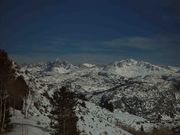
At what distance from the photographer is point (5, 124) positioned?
134 ft

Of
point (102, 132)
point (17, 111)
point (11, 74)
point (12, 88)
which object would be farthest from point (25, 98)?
point (102, 132)

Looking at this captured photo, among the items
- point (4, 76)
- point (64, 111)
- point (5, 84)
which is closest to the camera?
point (4, 76)

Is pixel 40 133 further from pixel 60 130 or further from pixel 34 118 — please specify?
pixel 34 118

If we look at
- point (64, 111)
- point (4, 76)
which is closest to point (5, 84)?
point (4, 76)

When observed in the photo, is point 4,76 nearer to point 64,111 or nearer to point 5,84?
point 5,84

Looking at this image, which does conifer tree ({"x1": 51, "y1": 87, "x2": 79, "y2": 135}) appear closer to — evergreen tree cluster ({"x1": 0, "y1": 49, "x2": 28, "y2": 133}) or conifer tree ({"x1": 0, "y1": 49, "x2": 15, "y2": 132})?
evergreen tree cluster ({"x1": 0, "y1": 49, "x2": 28, "y2": 133})

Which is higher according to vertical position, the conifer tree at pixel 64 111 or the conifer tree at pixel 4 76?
the conifer tree at pixel 4 76

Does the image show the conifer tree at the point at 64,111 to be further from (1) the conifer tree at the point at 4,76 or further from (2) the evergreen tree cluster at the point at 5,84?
(1) the conifer tree at the point at 4,76

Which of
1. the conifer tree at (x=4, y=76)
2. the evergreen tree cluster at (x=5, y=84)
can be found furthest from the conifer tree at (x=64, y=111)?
the conifer tree at (x=4, y=76)

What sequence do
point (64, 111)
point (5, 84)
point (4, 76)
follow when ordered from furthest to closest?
point (64, 111)
point (5, 84)
point (4, 76)

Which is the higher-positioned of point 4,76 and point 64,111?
point 4,76

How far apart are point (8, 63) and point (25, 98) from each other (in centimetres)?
1428

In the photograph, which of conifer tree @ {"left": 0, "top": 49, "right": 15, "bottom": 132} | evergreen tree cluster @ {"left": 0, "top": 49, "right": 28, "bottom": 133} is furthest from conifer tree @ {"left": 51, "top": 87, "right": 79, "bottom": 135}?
conifer tree @ {"left": 0, "top": 49, "right": 15, "bottom": 132}

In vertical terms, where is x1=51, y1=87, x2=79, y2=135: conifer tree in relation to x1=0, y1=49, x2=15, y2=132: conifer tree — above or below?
below
